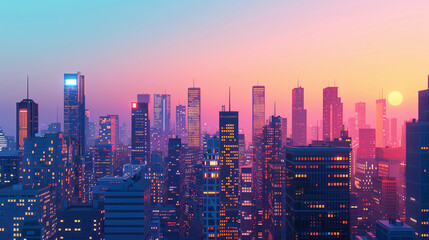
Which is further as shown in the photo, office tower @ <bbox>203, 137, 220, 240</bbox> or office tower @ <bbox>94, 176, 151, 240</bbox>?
office tower @ <bbox>94, 176, 151, 240</bbox>

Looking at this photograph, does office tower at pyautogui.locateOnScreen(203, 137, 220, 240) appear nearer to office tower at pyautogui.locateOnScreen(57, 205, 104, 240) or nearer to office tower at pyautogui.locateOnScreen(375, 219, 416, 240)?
office tower at pyautogui.locateOnScreen(57, 205, 104, 240)

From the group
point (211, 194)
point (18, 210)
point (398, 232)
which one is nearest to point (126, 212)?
point (211, 194)

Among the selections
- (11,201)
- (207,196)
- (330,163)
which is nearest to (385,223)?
(330,163)

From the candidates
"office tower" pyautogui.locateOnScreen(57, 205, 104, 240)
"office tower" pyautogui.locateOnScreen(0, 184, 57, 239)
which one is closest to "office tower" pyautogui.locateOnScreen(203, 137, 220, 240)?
"office tower" pyautogui.locateOnScreen(57, 205, 104, 240)

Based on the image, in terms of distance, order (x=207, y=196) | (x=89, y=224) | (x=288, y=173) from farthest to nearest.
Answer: (x=89, y=224) → (x=288, y=173) → (x=207, y=196)

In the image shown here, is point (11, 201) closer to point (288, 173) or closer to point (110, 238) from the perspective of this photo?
point (110, 238)

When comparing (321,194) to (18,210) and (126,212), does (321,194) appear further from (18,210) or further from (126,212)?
(18,210)
